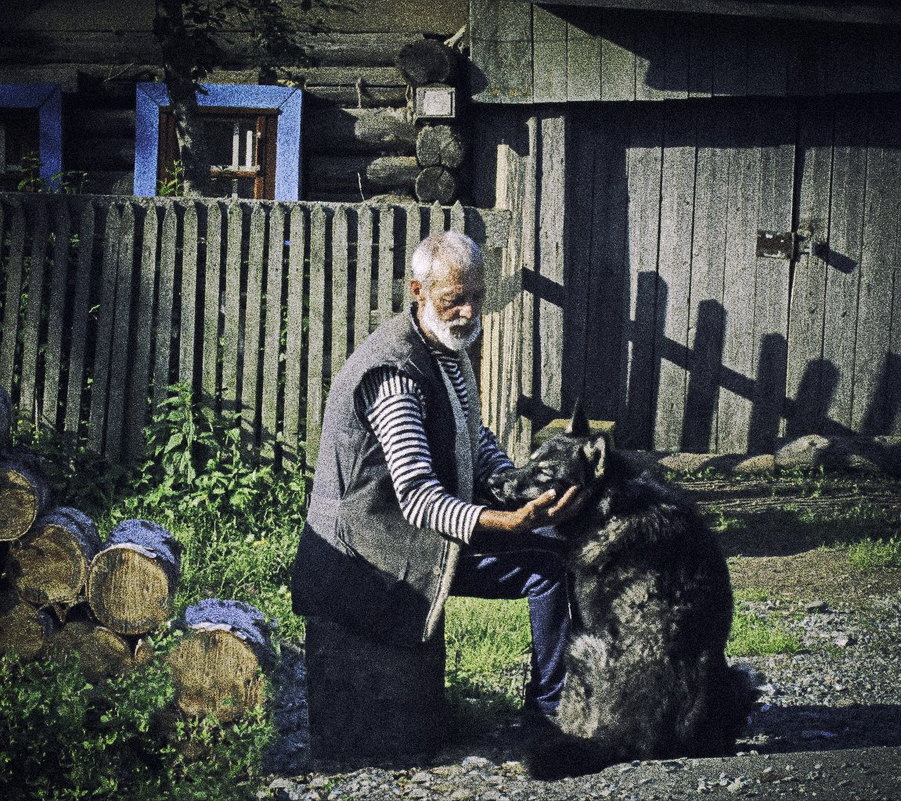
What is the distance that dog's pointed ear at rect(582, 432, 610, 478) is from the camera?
152 inches

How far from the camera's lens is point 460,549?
3.91 meters

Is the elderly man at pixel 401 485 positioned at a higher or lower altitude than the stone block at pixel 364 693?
higher

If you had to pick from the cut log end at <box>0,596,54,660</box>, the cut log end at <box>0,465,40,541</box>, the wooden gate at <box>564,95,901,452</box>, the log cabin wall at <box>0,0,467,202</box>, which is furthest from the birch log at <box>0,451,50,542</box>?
the log cabin wall at <box>0,0,467,202</box>

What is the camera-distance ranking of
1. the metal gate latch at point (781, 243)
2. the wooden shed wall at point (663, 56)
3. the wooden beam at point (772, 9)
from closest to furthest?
the wooden beam at point (772, 9) → the wooden shed wall at point (663, 56) → the metal gate latch at point (781, 243)

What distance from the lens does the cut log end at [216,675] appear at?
3976 millimetres

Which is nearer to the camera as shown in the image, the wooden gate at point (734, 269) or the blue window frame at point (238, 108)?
the wooden gate at point (734, 269)

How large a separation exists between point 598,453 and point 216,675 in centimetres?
158

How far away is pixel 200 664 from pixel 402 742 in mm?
792

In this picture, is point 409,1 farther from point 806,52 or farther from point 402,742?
point 402,742

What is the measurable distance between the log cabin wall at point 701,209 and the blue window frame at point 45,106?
3.56 meters

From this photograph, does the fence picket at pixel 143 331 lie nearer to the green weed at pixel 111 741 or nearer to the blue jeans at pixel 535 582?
the green weed at pixel 111 741

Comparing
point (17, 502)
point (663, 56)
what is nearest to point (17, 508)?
point (17, 502)

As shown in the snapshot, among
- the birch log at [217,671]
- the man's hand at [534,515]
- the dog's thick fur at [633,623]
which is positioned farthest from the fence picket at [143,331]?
the man's hand at [534,515]

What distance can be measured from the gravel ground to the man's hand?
919 millimetres
